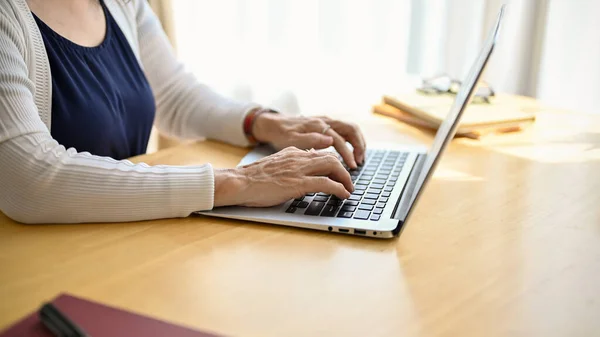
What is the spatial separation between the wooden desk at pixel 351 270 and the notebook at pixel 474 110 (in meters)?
0.34

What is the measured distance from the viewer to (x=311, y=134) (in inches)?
49.8

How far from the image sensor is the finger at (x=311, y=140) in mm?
1236

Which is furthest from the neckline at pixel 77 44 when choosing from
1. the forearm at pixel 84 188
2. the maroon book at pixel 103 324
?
the maroon book at pixel 103 324

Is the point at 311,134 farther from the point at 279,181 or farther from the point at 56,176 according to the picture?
the point at 56,176

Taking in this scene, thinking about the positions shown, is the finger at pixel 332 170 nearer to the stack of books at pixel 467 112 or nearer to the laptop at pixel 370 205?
the laptop at pixel 370 205

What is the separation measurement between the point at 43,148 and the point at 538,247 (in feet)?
2.35

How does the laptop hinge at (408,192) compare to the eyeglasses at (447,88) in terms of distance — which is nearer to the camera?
the laptop hinge at (408,192)

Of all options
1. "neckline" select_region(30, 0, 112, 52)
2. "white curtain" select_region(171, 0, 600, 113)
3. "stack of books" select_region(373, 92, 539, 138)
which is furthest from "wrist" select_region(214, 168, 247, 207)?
"white curtain" select_region(171, 0, 600, 113)

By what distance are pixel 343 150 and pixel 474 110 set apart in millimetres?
440

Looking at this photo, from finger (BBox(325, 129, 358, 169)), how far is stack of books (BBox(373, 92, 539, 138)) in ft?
0.97

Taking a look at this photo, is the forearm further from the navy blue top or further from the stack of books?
the stack of books

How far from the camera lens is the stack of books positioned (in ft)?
4.58

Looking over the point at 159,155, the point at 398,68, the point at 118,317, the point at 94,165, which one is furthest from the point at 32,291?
the point at 398,68

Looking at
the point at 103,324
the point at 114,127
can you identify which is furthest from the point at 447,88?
the point at 103,324
